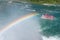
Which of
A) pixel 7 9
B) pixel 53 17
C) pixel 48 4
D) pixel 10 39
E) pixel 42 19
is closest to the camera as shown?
pixel 10 39

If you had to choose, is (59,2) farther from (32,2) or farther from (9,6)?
(9,6)

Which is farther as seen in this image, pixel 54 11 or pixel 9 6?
pixel 9 6

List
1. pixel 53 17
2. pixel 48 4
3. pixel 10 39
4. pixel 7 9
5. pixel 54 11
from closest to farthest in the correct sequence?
pixel 10 39 < pixel 53 17 < pixel 54 11 < pixel 7 9 < pixel 48 4

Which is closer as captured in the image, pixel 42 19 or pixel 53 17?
pixel 42 19

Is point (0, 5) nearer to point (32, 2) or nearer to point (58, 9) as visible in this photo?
point (32, 2)

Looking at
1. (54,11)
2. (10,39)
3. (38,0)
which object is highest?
(38,0)

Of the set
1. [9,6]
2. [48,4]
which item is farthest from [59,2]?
[9,6]

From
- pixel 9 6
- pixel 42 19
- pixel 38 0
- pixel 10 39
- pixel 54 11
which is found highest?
pixel 38 0

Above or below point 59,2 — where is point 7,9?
below

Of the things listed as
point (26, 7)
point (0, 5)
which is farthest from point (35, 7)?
point (0, 5)
